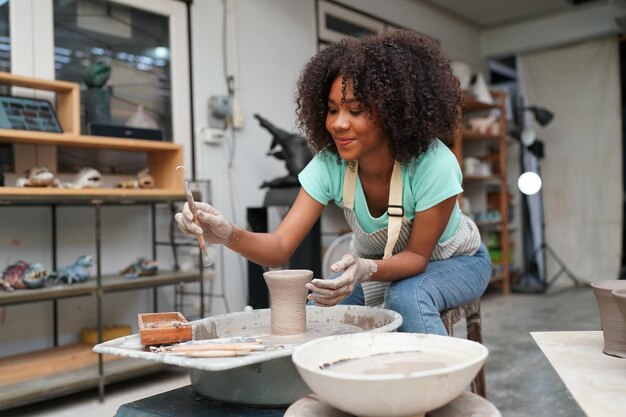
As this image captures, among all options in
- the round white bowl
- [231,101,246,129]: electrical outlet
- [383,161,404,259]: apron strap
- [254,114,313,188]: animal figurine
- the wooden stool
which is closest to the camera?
the round white bowl

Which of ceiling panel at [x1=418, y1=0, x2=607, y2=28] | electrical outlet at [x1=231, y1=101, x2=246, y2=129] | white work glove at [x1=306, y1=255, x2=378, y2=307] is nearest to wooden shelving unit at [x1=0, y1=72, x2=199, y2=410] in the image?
electrical outlet at [x1=231, y1=101, x2=246, y2=129]

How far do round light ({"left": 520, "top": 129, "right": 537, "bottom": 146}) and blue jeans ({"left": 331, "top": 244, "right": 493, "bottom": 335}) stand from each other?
13.8 ft

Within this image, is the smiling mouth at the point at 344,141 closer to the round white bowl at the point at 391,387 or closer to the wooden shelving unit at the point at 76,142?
the round white bowl at the point at 391,387

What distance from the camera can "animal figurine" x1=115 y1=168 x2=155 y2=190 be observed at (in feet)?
9.64

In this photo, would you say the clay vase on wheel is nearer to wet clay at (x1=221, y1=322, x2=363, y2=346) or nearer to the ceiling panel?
wet clay at (x1=221, y1=322, x2=363, y2=346)

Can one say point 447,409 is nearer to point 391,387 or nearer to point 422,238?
point 391,387

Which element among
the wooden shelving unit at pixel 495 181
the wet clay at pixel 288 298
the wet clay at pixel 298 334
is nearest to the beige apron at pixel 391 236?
the wet clay at pixel 298 334

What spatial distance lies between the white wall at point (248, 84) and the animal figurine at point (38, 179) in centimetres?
108

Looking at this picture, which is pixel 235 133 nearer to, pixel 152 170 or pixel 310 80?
pixel 152 170

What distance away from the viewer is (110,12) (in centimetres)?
317

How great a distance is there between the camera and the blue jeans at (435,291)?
1407 mm

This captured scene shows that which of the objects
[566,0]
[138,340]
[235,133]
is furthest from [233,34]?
[566,0]

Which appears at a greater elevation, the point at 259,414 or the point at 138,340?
the point at 138,340

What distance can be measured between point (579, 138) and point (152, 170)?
4.50 m
